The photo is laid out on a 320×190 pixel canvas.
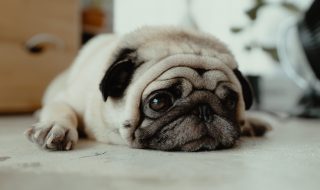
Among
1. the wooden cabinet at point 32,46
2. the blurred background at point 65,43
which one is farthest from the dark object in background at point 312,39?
the wooden cabinet at point 32,46

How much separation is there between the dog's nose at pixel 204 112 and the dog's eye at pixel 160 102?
13 centimetres

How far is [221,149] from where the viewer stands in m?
1.99

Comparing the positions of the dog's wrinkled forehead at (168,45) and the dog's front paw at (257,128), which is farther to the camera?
the dog's front paw at (257,128)

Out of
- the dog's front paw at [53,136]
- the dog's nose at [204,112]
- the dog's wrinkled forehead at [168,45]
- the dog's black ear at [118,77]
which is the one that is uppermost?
the dog's wrinkled forehead at [168,45]

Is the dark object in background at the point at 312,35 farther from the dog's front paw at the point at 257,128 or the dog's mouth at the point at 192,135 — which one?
the dog's mouth at the point at 192,135

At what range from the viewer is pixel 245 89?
2.27 metres

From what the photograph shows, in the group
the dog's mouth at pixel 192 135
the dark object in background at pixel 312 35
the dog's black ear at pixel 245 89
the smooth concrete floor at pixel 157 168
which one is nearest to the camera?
the smooth concrete floor at pixel 157 168

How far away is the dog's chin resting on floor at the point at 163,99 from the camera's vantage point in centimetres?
190

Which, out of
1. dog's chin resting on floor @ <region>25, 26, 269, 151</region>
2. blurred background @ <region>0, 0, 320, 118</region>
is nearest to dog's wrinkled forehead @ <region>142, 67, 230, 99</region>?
dog's chin resting on floor @ <region>25, 26, 269, 151</region>

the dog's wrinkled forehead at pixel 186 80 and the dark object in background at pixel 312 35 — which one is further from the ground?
the dark object in background at pixel 312 35

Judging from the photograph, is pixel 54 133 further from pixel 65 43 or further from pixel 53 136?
pixel 65 43

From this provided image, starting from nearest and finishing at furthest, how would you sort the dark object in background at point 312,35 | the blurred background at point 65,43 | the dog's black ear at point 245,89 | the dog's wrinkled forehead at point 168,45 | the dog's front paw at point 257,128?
the dog's wrinkled forehead at point 168,45, the dog's black ear at point 245,89, the dog's front paw at point 257,128, the dark object in background at point 312,35, the blurred background at point 65,43

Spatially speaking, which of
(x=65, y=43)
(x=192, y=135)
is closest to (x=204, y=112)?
(x=192, y=135)

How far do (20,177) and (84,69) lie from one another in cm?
136
